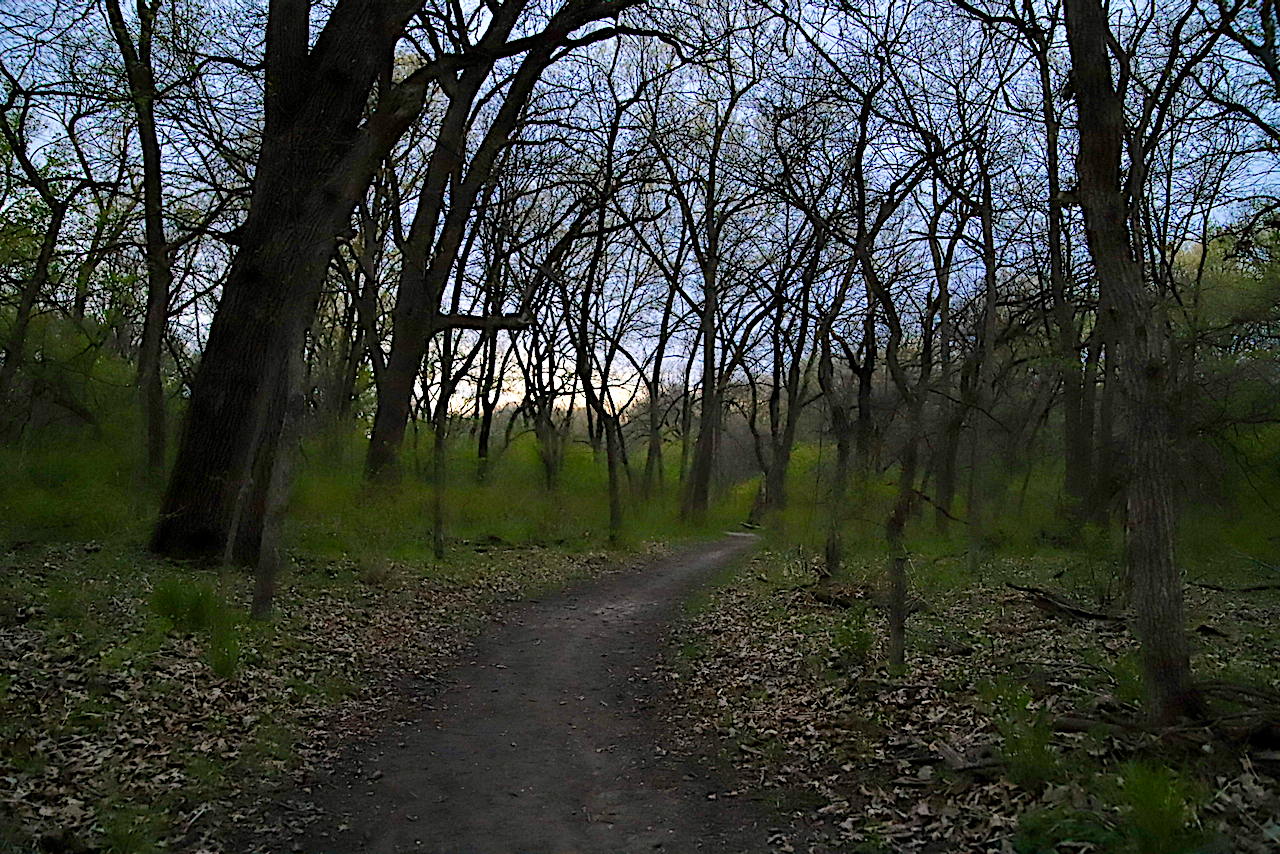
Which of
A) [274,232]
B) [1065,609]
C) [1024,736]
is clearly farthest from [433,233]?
[1024,736]

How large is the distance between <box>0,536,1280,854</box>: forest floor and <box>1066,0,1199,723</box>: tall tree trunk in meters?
0.33

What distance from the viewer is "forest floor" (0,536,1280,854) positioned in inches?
195

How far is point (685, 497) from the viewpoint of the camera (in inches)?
1156

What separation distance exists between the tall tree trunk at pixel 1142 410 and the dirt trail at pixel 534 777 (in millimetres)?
2491

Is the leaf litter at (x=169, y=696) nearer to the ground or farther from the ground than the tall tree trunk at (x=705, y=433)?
nearer to the ground

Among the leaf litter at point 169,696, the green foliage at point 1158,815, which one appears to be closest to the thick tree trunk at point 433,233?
the leaf litter at point 169,696

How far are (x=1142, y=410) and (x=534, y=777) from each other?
4.48m

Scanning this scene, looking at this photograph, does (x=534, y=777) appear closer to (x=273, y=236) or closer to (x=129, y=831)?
(x=129, y=831)

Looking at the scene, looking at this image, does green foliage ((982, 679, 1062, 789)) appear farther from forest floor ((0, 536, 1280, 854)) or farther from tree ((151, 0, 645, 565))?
tree ((151, 0, 645, 565))

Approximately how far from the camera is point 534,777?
6.37 metres

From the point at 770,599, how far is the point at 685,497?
16217 millimetres

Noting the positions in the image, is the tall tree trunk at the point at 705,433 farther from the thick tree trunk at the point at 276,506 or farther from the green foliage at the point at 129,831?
the green foliage at the point at 129,831

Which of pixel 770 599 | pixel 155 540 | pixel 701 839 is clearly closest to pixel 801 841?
pixel 701 839

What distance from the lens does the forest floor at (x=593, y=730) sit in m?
4.96
